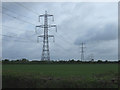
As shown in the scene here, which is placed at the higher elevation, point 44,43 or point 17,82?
point 44,43

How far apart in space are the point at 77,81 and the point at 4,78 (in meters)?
6.78

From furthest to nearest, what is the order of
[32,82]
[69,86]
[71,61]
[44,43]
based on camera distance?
[71,61]
[44,43]
[32,82]
[69,86]

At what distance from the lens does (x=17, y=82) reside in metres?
20.2

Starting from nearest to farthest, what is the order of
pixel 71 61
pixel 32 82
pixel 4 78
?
pixel 32 82 → pixel 4 78 → pixel 71 61

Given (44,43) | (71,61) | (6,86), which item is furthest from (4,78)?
(71,61)

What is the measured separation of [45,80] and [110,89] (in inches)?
196

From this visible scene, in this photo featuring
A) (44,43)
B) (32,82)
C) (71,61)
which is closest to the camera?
(32,82)

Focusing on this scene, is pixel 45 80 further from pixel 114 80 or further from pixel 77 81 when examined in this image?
pixel 114 80

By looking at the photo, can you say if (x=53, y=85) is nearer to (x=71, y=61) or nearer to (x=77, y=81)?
(x=77, y=81)

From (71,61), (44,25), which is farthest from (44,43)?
(71,61)

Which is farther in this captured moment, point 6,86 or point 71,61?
point 71,61

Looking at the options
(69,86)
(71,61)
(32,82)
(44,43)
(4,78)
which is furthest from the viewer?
(71,61)

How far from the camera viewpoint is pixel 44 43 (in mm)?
39750

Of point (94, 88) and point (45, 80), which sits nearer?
point (94, 88)
